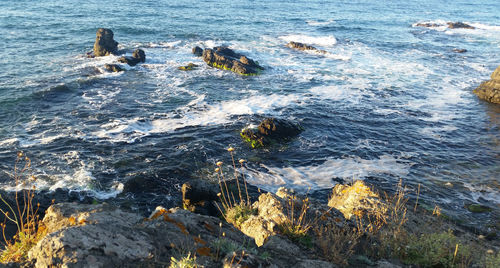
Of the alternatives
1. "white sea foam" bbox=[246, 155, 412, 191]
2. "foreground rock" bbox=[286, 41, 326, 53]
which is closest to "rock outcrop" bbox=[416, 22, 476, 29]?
"foreground rock" bbox=[286, 41, 326, 53]

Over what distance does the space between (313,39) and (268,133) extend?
2965cm

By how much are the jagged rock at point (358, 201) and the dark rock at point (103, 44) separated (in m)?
28.5

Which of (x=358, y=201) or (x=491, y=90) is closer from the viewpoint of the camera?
(x=358, y=201)

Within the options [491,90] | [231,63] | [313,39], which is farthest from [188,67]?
[491,90]

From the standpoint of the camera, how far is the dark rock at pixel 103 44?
31.2 metres

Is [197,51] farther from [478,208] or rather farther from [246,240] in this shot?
[246,240]

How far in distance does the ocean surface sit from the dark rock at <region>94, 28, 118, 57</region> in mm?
1400

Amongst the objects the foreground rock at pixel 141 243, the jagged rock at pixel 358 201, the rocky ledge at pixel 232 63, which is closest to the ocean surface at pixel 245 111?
the rocky ledge at pixel 232 63

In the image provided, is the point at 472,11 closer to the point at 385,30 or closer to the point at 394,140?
the point at 385,30

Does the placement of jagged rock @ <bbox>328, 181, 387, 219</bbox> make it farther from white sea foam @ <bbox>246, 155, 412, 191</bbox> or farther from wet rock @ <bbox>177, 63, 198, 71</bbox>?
wet rock @ <bbox>177, 63, 198, 71</bbox>

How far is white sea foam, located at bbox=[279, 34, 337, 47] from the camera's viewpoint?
4173 centimetres

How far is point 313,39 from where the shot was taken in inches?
1697

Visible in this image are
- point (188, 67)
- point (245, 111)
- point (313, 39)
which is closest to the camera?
point (245, 111)

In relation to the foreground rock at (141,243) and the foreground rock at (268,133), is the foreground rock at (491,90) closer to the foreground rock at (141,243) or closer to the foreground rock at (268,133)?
the foreground rock at (268,133)
